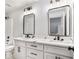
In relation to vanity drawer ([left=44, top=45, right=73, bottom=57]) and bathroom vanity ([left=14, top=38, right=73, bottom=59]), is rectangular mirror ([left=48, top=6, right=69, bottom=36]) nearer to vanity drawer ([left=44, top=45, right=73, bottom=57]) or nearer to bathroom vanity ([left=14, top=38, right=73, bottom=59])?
bathroom vanity ([left=14, top=38, right=73, bottom=59])

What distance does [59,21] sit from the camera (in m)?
2.58

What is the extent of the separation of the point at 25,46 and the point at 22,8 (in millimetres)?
1790

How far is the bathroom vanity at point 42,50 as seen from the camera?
176cm

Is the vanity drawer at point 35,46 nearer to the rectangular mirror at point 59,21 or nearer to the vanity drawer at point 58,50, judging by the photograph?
the vanity drawer at point 58,50

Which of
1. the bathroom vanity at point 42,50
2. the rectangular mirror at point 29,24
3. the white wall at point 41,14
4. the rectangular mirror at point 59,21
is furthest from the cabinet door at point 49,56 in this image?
the rectangular mirror at point 29,24

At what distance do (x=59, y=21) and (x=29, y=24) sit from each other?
4.55 feet

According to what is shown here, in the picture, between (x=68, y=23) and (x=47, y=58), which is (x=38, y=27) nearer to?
(x=68, y=23)

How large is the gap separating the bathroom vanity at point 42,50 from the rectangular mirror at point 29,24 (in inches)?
22.8

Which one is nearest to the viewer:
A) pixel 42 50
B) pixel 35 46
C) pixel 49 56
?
pixel 49 56

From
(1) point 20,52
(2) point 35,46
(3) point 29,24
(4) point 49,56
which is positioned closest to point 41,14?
(3) point 29,24

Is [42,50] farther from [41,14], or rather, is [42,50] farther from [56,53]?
[41,14]

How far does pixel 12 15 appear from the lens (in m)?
4.74
